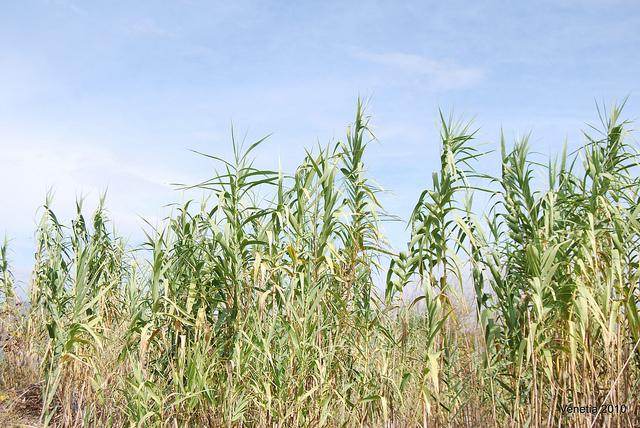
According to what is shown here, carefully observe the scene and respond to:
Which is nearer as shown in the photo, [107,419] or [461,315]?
[461,315]

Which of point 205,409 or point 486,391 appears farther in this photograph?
point 486,391

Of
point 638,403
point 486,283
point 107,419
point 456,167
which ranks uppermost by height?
point 456,167

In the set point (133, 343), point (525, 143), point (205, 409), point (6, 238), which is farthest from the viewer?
point (6, 238)

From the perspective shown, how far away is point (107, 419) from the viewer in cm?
484

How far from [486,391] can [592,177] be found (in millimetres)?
1789

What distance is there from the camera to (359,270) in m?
4.44

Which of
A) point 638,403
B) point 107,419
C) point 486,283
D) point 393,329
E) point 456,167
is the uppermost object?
point 456,167

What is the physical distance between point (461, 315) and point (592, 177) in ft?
4.69

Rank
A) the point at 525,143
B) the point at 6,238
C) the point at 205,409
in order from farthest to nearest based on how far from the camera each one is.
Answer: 1. the point at 6,238
2. the point at 525,143
3. the point at 205,409

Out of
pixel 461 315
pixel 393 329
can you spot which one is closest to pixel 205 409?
pixel 393 329

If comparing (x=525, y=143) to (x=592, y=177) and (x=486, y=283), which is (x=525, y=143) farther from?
(x=486, y=283)

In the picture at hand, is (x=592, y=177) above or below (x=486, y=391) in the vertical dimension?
above

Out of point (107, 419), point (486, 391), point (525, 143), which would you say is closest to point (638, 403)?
point (486, 391)

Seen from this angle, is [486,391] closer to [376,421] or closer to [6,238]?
[376,421]
